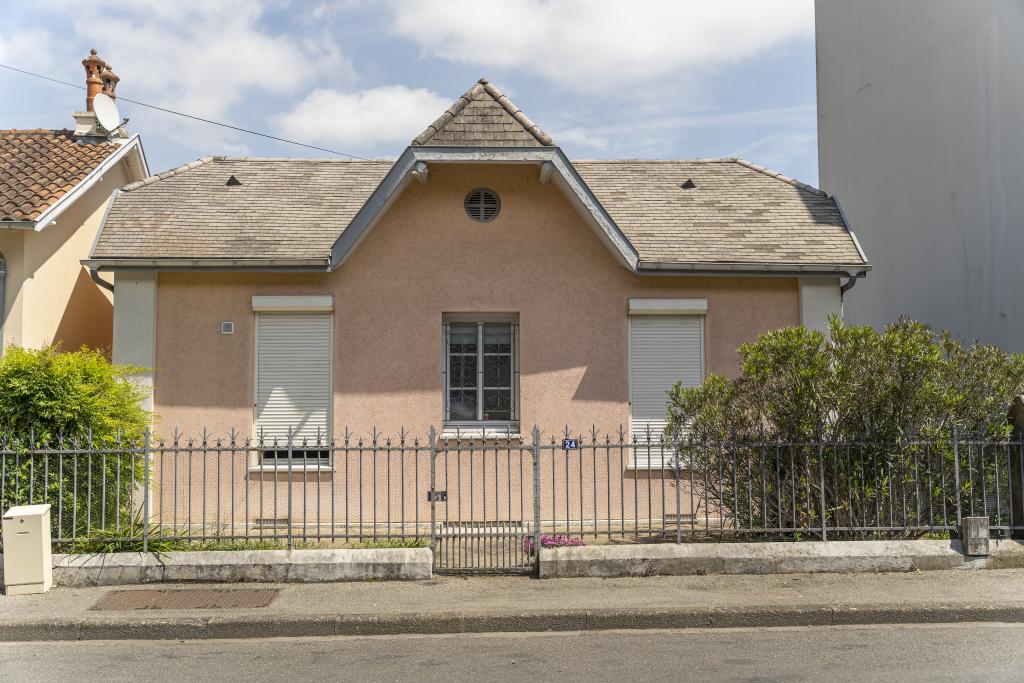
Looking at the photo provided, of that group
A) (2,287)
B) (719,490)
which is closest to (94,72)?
(2,287)

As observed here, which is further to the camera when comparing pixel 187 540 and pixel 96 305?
pixel 96 305

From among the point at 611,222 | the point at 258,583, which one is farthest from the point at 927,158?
the point at 258,583

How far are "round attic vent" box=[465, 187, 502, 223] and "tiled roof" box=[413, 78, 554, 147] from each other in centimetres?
97

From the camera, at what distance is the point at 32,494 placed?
31.7 feet

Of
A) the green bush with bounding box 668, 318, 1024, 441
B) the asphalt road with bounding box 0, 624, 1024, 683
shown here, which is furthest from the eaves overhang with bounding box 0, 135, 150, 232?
the green bush with bounding box 668, 318, 1024, 441

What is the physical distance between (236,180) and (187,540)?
629 cm

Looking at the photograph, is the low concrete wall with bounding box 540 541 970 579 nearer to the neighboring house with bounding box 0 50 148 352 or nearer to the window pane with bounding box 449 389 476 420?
the window pane with bounding box 449 389 476 420

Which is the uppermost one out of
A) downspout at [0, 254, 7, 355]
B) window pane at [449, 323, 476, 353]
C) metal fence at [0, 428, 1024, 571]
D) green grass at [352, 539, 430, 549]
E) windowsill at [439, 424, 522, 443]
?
downspout at [0, 254, 7, 355]

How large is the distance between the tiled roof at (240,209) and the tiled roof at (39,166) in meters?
0.90

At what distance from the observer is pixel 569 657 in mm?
7184

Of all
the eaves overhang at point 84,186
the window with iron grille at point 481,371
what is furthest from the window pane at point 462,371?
the eaves overhang at point 84,186

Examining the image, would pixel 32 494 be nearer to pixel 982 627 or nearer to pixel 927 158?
pixel 982 627

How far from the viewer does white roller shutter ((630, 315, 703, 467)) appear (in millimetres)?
12594

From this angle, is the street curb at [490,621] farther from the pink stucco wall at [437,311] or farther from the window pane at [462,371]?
the window pane at [462,371]
